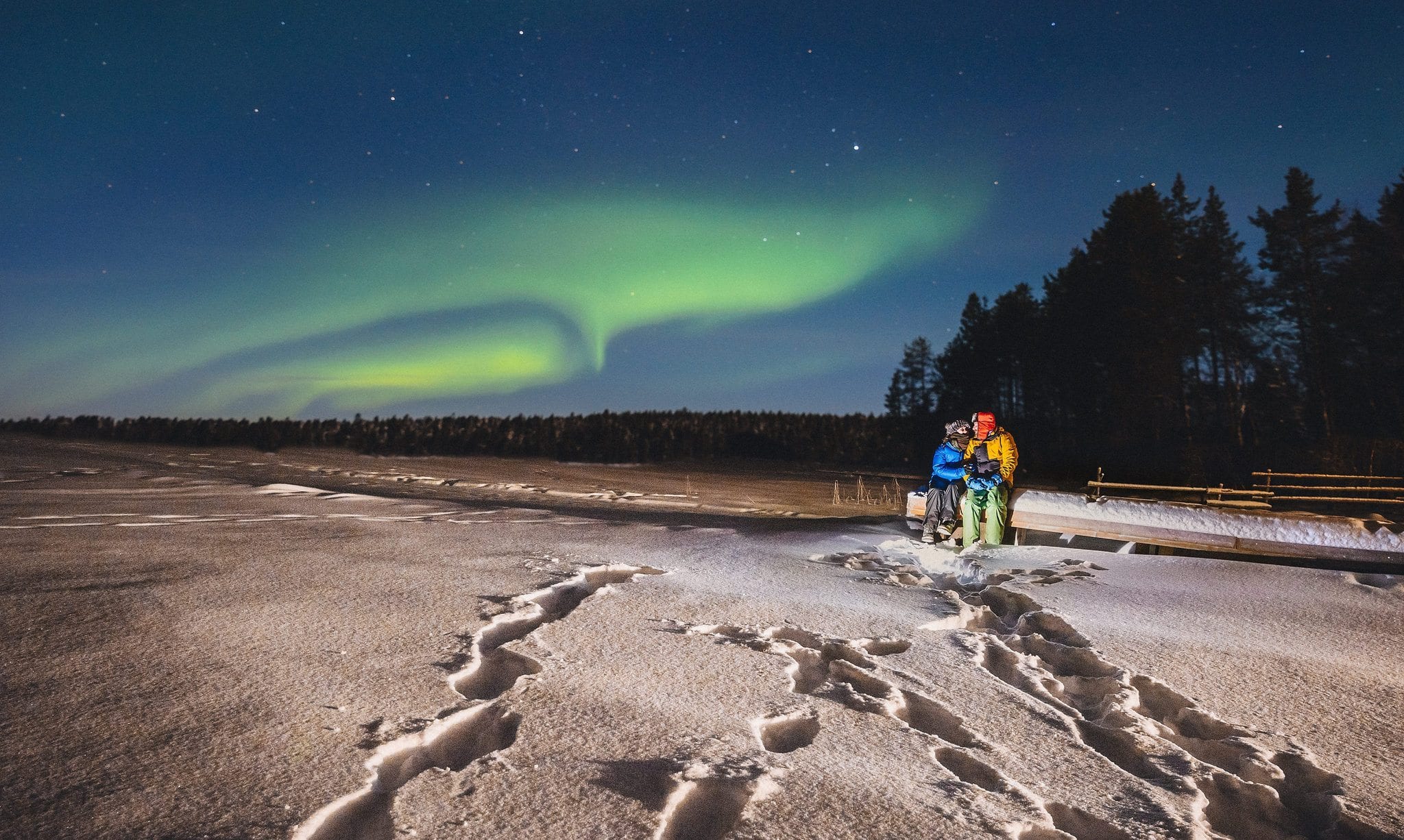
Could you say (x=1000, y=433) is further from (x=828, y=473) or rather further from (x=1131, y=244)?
(x=1131, y=244)

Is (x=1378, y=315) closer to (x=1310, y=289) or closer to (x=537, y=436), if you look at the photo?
(x=1310, y=289)

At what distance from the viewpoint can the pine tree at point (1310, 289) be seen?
27781 mm

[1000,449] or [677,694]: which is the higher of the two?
[1000,449]

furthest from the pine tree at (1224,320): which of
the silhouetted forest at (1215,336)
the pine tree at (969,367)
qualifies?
the pine tree at (969,367)

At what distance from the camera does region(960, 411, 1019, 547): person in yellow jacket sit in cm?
766

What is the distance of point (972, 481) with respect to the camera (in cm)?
780

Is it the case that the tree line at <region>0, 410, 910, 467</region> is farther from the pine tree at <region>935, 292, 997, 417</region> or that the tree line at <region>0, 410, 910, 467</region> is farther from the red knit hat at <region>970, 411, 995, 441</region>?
the red knit hat at <region>970, 411, 995, 441</region>

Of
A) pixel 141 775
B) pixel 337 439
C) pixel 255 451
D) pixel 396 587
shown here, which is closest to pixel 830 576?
pixel 396 587

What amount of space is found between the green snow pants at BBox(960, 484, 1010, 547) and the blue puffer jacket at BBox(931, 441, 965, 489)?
259mm

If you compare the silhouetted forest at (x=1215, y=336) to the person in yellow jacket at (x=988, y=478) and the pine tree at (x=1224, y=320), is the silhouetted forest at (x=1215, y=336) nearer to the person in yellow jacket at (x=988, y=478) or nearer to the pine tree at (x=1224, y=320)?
the pine tree at (x=1224, y=320)

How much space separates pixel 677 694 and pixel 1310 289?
3546cm

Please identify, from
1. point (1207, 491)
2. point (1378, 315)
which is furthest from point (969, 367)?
point (1207, 491)

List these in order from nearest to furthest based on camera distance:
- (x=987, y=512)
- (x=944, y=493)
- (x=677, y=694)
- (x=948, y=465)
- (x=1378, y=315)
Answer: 1. (x=677, y=694)
2. (x=948, y=465)
3. (x=944, y=493)
4. (x=987, y=512)
5. (x=1378, y=315)

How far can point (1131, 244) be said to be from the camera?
1113 inches
